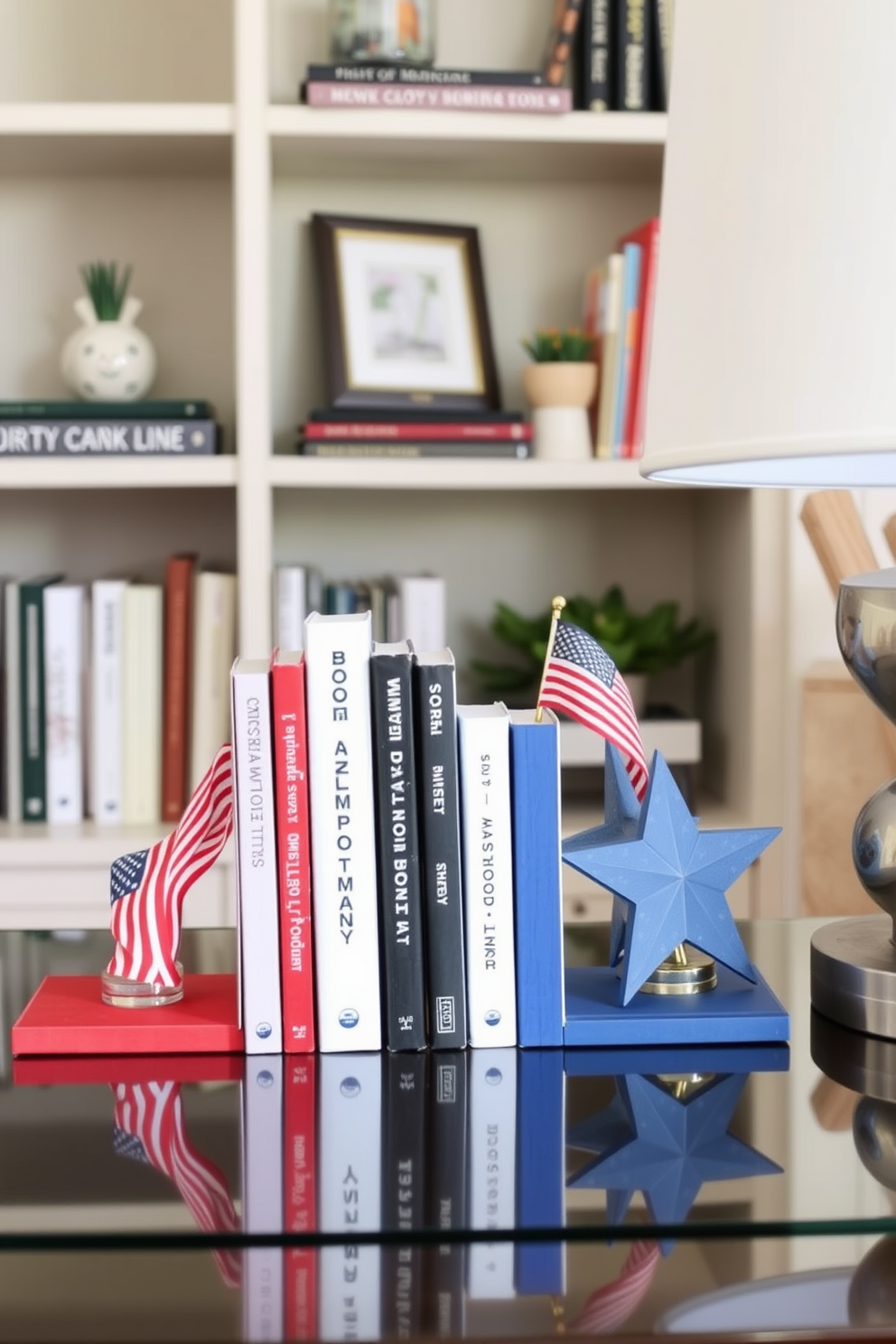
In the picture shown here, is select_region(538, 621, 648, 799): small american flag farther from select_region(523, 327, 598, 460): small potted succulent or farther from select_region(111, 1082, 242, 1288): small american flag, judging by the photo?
select_region(523, 327, 598, 460): small potted succulent

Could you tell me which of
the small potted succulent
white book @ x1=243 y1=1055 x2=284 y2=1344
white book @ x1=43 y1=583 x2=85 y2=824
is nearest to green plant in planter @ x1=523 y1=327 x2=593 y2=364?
the small potted succulent

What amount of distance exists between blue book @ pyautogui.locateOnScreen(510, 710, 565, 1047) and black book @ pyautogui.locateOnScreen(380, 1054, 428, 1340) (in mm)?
87

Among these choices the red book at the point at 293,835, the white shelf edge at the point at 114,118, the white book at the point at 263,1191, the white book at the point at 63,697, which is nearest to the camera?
the white book at the point at 263,1191

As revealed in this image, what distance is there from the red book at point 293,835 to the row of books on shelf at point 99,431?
1178 mm

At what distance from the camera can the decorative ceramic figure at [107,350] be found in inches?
80.7

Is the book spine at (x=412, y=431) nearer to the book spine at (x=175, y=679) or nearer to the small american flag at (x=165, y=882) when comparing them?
the book spine at (x=175, y=679)

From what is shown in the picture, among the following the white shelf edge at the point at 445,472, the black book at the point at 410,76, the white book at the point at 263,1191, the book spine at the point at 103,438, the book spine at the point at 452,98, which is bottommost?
the white book at the point at 263,1191

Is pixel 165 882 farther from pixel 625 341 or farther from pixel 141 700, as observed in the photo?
pixel 625 341

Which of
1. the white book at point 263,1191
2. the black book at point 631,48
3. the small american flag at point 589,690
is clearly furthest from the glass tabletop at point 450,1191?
the black book at point 631,48

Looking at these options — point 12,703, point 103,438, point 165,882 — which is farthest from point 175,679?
point 165,882

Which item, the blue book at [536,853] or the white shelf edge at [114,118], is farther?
the white shelf edge at [114,118]

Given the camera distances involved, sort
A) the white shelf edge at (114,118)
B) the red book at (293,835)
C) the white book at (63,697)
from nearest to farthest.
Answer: the red book at (293,835) → the white shelf edge at (114,118) → the white book at (63,697)

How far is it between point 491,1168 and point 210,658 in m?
1.39

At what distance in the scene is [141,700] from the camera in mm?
2047
